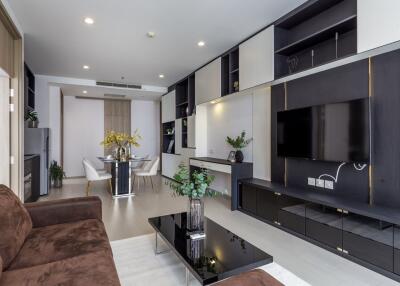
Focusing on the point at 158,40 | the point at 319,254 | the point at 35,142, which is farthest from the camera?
the point at 35,142

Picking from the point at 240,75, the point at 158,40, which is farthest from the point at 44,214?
the point at 240,75

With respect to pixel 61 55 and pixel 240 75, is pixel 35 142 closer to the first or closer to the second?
pixel 61 55

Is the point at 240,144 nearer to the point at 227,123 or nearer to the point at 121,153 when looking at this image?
the point at 227,123

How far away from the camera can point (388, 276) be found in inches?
78.5

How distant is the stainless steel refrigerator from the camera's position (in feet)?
15.8

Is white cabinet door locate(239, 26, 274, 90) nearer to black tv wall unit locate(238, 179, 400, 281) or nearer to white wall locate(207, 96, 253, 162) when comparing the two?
white wall locate(207, 96, 253, 162)

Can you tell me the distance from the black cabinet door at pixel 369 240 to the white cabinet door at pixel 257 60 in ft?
6.66

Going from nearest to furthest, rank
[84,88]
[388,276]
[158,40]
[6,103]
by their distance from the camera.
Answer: [388,276] → [6,103] → [158,40] → [84,88]

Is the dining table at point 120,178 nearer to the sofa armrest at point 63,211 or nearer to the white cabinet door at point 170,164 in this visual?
the white cabinet door at point 170,164

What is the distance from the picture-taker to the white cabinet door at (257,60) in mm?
3338

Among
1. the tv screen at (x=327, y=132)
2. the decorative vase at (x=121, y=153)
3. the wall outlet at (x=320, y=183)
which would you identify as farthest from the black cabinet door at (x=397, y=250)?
the decorative vase at (x=121, y=153)

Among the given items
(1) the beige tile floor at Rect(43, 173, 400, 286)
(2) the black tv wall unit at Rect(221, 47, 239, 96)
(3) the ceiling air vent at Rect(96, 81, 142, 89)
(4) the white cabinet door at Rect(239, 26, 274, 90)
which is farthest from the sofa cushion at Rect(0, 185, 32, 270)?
(3) the ceiling air vent at Rect(96, 81, 142, 89)

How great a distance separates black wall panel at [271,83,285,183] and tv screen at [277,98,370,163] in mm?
172

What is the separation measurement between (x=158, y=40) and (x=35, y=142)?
3.32m
